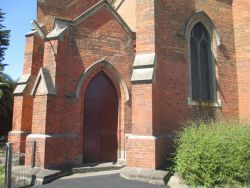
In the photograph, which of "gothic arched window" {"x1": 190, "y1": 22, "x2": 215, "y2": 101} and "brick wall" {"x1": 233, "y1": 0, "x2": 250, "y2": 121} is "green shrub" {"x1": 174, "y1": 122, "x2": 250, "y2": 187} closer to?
"gothic arched window" {"x1": 190, "y1": 22, "x2": 215, "y2": 101}

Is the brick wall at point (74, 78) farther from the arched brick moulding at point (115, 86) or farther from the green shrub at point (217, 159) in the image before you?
the green shrub at point (217, 159)

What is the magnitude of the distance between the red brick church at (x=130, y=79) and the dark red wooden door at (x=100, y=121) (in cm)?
4

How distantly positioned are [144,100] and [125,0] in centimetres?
639

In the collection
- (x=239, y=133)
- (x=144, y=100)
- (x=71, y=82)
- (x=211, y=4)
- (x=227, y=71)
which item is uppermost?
(x=211, y=4)

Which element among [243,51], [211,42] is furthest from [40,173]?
[243,51]

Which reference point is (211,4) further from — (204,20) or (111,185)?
(111,185)

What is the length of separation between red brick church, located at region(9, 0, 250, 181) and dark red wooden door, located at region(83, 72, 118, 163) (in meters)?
0.04

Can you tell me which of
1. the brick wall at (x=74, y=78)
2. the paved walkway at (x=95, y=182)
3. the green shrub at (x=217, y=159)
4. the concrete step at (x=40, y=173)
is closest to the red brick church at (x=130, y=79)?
the brick wall at (x=74, y=78)

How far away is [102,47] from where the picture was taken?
10.3 metres

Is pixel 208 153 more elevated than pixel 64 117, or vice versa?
pixel 64 117

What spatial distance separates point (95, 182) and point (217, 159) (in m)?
3.60

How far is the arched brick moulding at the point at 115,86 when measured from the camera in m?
9.81

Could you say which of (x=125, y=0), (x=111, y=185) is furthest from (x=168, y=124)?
(x=125, y=0)

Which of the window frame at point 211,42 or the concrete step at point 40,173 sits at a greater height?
the window frame at point 211,42
